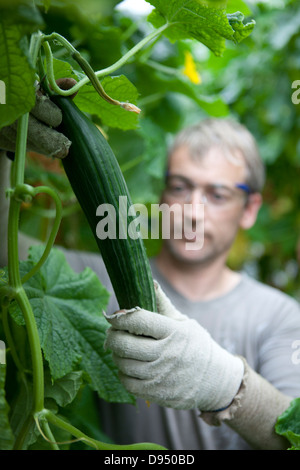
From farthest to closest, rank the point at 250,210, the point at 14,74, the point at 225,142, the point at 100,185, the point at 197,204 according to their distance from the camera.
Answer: the point at 250,210 → the point at 225,142 → the point at 197,204 → the point at 100,185 → the point at 14,74

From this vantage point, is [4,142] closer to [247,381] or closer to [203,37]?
[203,37]

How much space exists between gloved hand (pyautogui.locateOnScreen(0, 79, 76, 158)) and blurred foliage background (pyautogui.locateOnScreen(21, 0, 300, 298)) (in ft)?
0.39

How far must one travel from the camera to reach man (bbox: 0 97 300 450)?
2.47ft

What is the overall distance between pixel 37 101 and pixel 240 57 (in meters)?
1.97

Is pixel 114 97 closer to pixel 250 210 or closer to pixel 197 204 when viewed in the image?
pixel 197 204

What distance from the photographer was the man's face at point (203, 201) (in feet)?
4.84

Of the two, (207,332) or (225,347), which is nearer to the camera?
(207,332)

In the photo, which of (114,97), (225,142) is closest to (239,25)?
(114,97)

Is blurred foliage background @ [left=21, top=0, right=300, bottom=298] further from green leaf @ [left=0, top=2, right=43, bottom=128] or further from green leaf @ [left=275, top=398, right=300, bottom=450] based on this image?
green leaf @ [left=275, top=398, right=300, bottom=450]

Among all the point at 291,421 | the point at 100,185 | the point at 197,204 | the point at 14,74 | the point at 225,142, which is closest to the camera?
the point at 14,74

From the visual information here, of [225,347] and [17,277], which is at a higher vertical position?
[17,277]

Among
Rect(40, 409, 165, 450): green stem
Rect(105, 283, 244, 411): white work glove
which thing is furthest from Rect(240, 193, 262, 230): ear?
Rect(40, 409, 165, 450): green stem

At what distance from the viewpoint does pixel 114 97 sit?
712 millimetres

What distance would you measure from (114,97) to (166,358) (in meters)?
0.38
